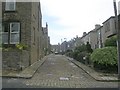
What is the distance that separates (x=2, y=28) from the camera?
24.2 metres

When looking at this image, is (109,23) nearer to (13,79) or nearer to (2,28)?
(2,28)

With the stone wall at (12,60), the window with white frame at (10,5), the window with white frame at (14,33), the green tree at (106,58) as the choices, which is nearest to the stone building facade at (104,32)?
the window with white frame at (14,33)

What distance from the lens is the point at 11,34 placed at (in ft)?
78.6

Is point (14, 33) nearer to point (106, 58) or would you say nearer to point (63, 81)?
point (106, 58)

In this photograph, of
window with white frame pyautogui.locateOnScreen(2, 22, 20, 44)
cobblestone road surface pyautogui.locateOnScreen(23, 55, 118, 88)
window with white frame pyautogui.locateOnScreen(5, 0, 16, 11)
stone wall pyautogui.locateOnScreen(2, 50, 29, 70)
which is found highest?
window with white frame pyautogui.locateOnScreen(5, 0, 16, 11)

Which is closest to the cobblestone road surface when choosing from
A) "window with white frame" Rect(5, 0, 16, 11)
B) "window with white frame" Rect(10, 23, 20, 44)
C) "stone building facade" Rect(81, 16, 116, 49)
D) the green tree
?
the green tree

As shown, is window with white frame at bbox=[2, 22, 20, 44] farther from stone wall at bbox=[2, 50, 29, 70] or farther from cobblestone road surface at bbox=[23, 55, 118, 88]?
cobblestone road surface at bbox=[23, 55, 118, 88]

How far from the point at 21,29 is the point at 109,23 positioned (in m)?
31.6

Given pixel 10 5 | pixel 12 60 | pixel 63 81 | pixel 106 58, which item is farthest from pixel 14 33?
pixel 63 81

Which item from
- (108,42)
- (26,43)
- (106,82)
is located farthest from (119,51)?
(26,43)

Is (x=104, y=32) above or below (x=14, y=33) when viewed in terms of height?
above

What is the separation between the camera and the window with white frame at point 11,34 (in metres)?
24.0

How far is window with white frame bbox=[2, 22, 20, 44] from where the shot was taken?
2395cm

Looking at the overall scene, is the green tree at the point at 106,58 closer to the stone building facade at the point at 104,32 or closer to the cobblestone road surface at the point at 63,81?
the cobblestone road surface at the point at 63,81
